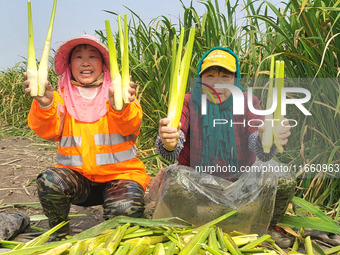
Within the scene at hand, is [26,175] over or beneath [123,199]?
beneath

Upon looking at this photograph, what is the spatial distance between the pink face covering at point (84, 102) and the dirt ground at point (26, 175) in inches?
28.6

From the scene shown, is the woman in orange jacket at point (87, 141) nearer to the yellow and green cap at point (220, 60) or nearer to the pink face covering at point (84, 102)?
the pink face covering at point (84, 102)

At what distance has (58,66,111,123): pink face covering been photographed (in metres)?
1.95

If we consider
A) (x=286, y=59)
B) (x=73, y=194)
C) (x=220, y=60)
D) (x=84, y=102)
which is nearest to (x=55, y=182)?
(x=73, y=194)

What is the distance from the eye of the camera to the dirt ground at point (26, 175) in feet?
8.30

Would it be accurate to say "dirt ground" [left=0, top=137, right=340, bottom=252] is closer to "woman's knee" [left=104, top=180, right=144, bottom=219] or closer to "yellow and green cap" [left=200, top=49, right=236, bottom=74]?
"woman's knee" [left=104, top=180, right=144, bottom=219]

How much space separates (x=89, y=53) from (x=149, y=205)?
1.09 metres

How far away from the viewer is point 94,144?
1936 millimetres

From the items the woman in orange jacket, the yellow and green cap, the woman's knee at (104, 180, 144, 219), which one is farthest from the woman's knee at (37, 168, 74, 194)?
the yellow and green cap

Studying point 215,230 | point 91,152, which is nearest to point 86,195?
point 91,152

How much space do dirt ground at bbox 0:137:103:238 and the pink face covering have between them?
2.38 feet

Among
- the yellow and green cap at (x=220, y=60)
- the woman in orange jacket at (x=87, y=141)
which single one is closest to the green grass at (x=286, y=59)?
the yellow and green cap at (x=220, y=60)

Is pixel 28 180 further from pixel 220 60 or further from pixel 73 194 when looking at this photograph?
pixel 220 60

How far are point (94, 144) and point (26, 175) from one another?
6.86 feet
